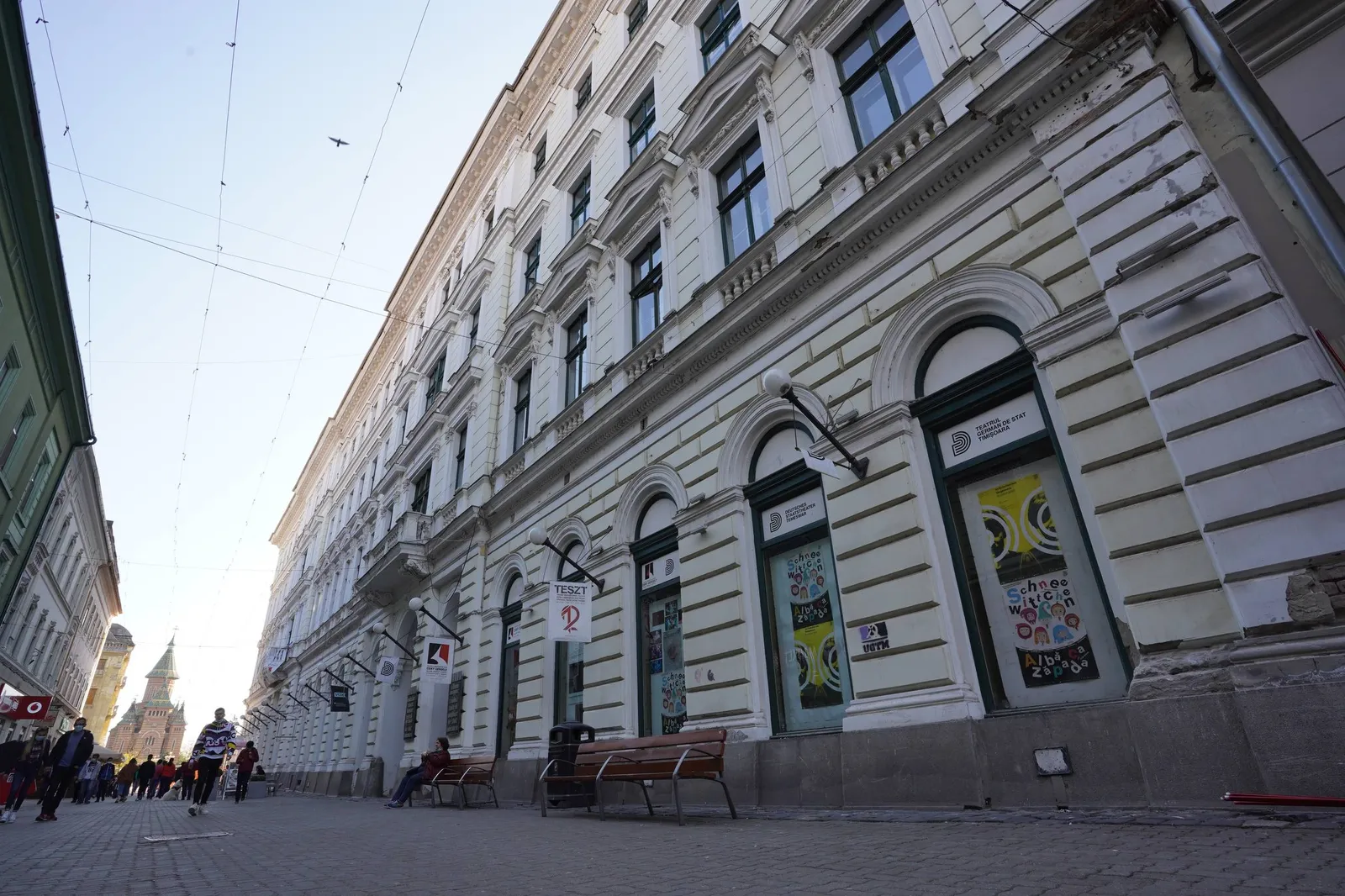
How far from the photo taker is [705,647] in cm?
977

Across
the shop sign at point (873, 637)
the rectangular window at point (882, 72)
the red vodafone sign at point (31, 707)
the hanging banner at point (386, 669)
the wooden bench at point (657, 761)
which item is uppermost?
the rectangular window at point (882, 72)

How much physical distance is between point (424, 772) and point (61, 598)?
3442 cm

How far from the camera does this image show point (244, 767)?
22000mm

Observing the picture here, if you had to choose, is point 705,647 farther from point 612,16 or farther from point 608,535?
point 612,16

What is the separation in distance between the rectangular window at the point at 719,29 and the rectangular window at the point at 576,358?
6104mm

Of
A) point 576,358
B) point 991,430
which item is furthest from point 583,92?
point 991,430

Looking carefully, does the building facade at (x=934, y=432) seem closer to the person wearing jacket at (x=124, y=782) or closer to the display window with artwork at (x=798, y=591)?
the display window with artwork at (x=798, y=591)

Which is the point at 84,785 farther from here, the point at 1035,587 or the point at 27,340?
the point at 1035,587

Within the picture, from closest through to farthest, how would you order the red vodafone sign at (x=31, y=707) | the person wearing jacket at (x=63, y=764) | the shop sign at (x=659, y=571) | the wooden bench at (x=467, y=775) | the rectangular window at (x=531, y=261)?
the shop sign at (x=659, y=571), the person wearing jacket at (x=63, y=764), the wooden bench at (x=467, y=775), the red vodafone sign at (x=31, y=707), the rectangular window at (x=531, y=261)

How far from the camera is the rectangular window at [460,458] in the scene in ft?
70.6

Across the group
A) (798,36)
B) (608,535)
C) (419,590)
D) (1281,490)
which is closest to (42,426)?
(419,590)

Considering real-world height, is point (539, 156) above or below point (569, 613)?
above

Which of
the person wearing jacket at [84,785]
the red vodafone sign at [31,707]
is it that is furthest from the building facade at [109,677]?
the red vodafone sign at [31,707]

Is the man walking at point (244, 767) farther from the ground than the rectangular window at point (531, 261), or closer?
closer
